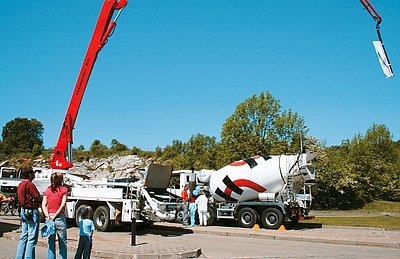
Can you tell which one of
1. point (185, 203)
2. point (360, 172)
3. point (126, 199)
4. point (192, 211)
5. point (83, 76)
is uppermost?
point (83, 76)

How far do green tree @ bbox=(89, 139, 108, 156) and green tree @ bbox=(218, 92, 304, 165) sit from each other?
22533 mm

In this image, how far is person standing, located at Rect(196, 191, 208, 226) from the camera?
19656mm

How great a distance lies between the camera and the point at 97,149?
2280 inches

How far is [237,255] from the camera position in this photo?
1156 centimetres

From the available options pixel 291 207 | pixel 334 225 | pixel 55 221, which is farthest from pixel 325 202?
pixel 55 221

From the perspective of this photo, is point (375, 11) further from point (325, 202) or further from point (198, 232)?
point (325, 202)

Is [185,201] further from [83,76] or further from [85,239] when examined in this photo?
[85,239]

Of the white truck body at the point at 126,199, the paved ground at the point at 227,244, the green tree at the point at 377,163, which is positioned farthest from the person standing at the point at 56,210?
the green tree at the point at 377,163

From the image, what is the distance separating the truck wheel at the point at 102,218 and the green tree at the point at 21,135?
54.5 meters

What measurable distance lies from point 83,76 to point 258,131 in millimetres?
21773

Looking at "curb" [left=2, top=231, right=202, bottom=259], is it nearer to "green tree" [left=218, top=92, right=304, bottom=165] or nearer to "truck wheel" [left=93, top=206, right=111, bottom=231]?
"truck wheel" [left=93, top=206, right=111, bottom=231]

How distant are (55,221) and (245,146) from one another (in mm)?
29758

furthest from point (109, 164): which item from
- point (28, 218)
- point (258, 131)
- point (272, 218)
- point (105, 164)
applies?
point (28, 218)

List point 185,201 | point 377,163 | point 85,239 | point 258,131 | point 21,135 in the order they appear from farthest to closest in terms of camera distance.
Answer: point 21,135
point 377,163
point 258,131
point 185,201
point 85,239
